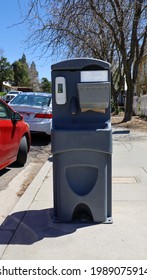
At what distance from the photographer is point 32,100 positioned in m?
10.8

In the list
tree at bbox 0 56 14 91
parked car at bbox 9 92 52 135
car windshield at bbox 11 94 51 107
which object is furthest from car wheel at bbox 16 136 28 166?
tree at bbox 0 56 14 91

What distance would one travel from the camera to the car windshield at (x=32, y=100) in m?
10.5

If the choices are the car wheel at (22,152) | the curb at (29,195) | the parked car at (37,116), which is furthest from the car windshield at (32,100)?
the curb at (29,195)

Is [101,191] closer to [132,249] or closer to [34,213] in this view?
[132,249]

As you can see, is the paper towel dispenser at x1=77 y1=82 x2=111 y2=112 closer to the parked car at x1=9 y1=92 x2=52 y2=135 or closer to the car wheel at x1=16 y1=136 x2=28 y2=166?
the car wheel at x1=16 y1=136 x2=28 y2=166

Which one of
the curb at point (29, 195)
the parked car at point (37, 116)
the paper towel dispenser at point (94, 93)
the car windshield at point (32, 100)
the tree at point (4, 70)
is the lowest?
the curb at point (29, 195)

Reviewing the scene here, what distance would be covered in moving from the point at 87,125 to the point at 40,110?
20.7ft

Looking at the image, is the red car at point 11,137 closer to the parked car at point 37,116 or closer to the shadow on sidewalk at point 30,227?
the shadow on sidewalk at point 30,227

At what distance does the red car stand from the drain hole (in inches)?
91.6

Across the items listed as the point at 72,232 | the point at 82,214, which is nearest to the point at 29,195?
the point at 82,214

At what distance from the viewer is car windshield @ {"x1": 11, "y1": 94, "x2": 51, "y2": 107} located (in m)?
10.5

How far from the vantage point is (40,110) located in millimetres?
9969

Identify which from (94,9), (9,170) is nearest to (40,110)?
(9,170)

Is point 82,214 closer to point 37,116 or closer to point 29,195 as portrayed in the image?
point 29,195
